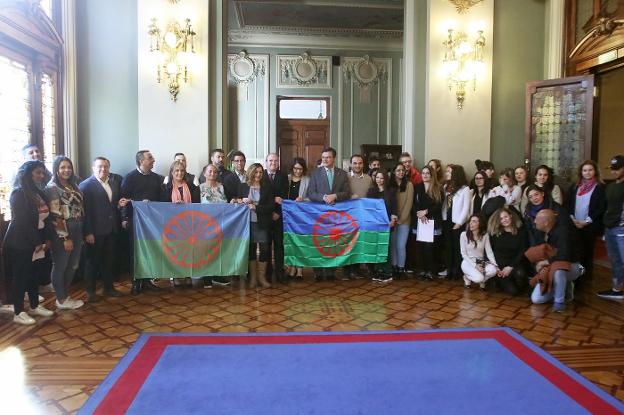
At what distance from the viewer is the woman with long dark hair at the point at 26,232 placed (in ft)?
11.4

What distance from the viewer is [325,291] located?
4.54 meters

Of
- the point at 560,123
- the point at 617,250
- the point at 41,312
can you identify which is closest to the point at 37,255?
the point at 41,312

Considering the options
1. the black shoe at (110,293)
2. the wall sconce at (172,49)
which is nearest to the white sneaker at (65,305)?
the black shoe at (110,293)

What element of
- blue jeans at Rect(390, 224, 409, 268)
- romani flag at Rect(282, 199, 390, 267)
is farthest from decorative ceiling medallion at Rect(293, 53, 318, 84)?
blue jeans at Rect(390, 224, 409, 268)

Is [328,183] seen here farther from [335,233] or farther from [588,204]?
[588,204]

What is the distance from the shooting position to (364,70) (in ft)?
32.2

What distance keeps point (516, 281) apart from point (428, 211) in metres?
1.09

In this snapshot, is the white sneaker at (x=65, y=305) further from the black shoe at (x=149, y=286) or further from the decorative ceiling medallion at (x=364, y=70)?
the decorative ceiling medallion at (x=364, y=70)

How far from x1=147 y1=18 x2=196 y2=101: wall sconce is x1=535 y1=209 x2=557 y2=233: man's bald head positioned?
409 centimetres

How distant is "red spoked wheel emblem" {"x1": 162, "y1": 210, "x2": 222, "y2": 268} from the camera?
14.6ft

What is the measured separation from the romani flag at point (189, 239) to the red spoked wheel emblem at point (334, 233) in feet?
2.52

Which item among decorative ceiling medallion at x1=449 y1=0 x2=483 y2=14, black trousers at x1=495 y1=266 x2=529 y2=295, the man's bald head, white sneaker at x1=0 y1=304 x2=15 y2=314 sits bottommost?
white sneaker at x1=0 y1=304 x2=15 y2=314

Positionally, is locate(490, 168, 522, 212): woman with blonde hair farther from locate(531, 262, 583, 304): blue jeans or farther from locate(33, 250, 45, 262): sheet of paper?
locate(33, 250, 45, 262): sheet of paper

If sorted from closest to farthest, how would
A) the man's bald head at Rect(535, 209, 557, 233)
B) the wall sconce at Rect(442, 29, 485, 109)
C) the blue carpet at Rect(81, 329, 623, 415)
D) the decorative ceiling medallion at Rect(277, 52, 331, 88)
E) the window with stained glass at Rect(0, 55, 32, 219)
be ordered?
the blue carpet at Rect(81, 329, 623, 415) < the window with stained glass at Rect(0, 55, 32, 219) < the man's bald head at Rect(535, 209, 557, 233) < the wall sconce at Rect(442, 29, 485, 109) < the decorative ceiling medallion at Rect(277, 52, 331, 88)
